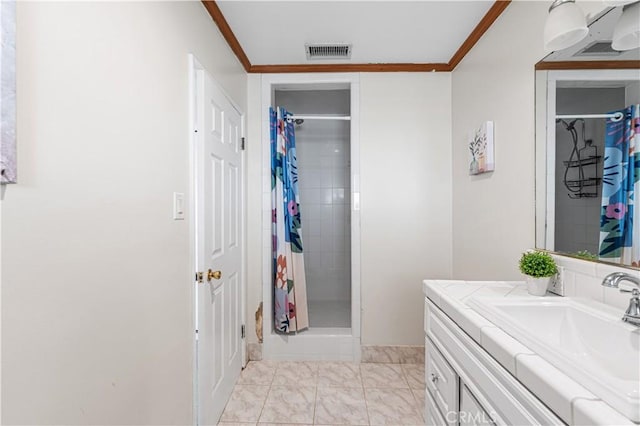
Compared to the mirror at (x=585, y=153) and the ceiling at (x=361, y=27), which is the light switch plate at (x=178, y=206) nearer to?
the ceiling at (x=361, y=27)

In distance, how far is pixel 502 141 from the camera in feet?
5.71

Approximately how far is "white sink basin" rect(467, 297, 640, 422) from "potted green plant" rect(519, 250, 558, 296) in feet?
0.36

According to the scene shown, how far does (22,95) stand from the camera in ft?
2.31

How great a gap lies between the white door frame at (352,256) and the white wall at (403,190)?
0.19 ft

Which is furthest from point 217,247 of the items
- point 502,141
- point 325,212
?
point 325,212

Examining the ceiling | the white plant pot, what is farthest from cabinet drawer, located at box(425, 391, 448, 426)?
the ceiling

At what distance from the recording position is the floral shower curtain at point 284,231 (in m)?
2.58

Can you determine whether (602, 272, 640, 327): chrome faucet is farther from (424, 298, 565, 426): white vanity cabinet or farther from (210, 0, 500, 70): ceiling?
(210, 0, 500, 70): ceiling

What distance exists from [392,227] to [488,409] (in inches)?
68.8

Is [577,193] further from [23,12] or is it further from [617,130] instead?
[23,12]

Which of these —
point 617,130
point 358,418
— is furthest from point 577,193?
point 358,418

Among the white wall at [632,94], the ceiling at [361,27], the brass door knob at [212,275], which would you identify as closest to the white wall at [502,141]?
the ceiling at [361,27]

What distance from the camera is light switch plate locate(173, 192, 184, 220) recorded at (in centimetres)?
138

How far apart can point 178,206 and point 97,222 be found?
1.60 ft
